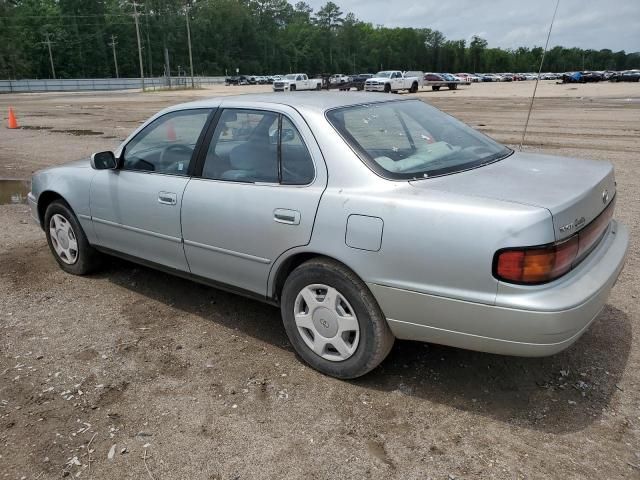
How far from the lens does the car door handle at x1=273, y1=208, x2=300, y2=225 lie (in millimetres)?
3166

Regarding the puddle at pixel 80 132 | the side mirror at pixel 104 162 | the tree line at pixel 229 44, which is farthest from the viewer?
the tree line at pixel 229 44

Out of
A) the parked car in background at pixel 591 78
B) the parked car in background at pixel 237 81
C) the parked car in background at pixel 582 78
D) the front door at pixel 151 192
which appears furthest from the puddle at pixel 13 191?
the parked car in background at pixel 237 81

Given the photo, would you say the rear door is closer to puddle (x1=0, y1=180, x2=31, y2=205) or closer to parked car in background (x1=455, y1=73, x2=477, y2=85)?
puddle (x1=0, y1=180, x2=31, y2=205)

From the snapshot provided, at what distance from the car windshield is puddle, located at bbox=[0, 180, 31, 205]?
6563 millimetres

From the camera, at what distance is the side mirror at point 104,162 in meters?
4.28

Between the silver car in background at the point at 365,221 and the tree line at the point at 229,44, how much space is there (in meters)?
78.5

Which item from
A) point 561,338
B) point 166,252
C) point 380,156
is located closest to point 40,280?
point 166,252

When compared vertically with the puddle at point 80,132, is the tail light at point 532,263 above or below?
above

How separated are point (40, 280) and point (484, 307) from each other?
A: 4.02 metres

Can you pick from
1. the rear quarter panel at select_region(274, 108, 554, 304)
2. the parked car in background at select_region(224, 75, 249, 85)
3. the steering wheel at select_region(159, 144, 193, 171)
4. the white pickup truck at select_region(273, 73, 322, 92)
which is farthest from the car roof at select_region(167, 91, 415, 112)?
the parked car in background at select_region(224, 75, 249, 85)

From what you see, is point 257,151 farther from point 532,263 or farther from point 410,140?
point 532,263

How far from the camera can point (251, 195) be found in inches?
135

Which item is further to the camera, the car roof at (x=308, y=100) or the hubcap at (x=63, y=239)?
the hubcap at (x=63, y=239)

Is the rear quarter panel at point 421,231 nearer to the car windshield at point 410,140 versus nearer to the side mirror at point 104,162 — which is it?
the car windshield at point 410,140
